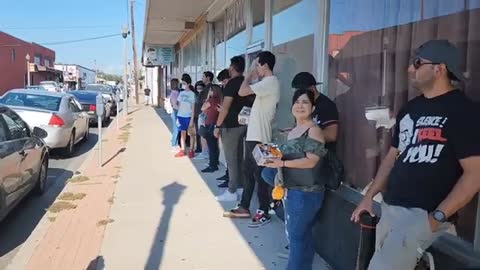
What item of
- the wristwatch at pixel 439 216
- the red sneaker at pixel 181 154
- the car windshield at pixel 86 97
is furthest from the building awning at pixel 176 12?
the wristwatch at pixel 439 216

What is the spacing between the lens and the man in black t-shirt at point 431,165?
7.24 feet

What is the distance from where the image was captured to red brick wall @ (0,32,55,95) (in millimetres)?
42625

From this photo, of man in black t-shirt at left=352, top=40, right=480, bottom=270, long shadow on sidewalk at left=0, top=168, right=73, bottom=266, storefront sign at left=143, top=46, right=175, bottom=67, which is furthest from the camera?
storefront sign at left=143, top=46, right=175, bottom=67

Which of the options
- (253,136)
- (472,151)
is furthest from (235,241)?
(472,151)

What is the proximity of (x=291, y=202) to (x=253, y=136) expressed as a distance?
171 centimetres

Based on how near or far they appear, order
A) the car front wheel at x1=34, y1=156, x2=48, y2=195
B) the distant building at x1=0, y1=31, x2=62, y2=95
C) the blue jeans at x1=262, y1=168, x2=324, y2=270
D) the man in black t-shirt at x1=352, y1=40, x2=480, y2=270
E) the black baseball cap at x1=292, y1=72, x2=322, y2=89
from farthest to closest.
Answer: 1. the distant building at x1=0, y1=31, x2=62, y2=95
2. the car front wheel at x1=34, y1=156, x2=48, y2=195
3. the black baseball cap at x1=292, y1=72, x2=322, y2=89
4. the blue jeans at x1=262, y1=168, x2=324, y2=270
5. the man in black t-shirt at x1=352, y1=40, x2=480, y2=270

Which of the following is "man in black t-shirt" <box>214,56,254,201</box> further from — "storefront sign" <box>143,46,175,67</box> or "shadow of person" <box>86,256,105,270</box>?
"storefront sign" <box>143,46,175,67</box>

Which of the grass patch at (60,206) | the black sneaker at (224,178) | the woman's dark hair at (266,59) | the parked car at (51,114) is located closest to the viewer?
the woman's dark hair at (266,59)

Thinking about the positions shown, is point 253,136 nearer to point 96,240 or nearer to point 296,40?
point 296,40

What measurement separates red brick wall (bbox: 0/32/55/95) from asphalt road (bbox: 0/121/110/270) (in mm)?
35298

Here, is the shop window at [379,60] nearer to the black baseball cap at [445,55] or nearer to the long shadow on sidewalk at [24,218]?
the black baseball cap at [445,55]

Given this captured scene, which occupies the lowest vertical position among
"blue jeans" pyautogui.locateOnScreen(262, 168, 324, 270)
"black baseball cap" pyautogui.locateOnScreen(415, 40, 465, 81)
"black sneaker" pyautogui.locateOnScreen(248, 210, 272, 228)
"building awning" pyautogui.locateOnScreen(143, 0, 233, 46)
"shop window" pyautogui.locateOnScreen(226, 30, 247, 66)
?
"black sneaker" pyautogui.locateOnScreen(248, 210, 272, 228)

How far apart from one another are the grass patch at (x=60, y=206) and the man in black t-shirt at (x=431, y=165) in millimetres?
4789

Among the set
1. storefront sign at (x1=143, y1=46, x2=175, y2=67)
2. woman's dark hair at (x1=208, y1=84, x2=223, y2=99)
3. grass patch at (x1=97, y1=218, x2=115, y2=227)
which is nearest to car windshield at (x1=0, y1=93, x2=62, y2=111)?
woman's dark hair at (x1=208, y1=84, x2=223, y2=99)
